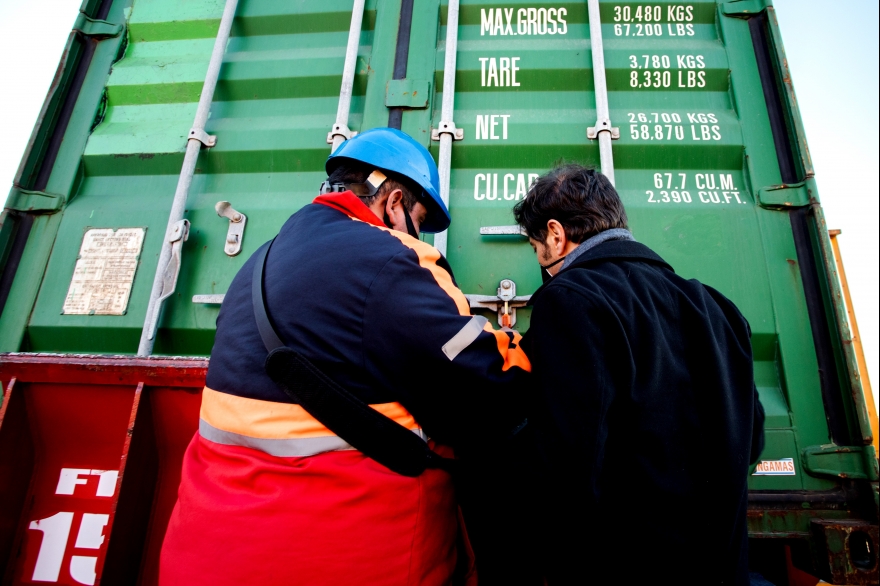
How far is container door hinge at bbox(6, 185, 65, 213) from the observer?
94.2 inches

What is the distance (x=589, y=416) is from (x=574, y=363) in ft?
0.39

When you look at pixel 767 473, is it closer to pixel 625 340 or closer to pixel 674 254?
pixel 674 254

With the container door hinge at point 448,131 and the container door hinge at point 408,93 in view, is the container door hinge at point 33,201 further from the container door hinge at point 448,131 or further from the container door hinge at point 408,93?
the container door hinge at point 448,131

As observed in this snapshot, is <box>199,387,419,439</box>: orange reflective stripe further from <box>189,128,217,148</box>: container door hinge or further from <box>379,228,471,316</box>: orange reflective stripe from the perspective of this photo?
<box>189,128,217,148</box>: container door hinge

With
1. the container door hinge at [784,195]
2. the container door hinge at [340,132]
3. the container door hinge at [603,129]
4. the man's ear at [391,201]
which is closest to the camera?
the man's ear at [391,201]

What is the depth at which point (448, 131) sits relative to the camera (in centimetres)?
223

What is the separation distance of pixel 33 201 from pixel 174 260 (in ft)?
3.12

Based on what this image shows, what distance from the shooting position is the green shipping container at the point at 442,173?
1786 mm

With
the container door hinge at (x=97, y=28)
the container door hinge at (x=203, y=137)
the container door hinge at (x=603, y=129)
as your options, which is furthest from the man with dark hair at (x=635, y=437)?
the container door hinge at (x=97, y=28)

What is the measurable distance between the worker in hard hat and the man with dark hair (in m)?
0.17

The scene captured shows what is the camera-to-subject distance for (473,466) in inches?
48.5

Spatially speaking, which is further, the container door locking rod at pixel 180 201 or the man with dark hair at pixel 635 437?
the container door locking rod at pixel 180 201

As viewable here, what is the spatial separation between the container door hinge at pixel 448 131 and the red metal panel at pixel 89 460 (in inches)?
55.8

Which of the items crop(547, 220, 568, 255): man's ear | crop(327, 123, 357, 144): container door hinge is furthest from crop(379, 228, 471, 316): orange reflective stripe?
crop(327, 123, 357, 144): container door hinge
